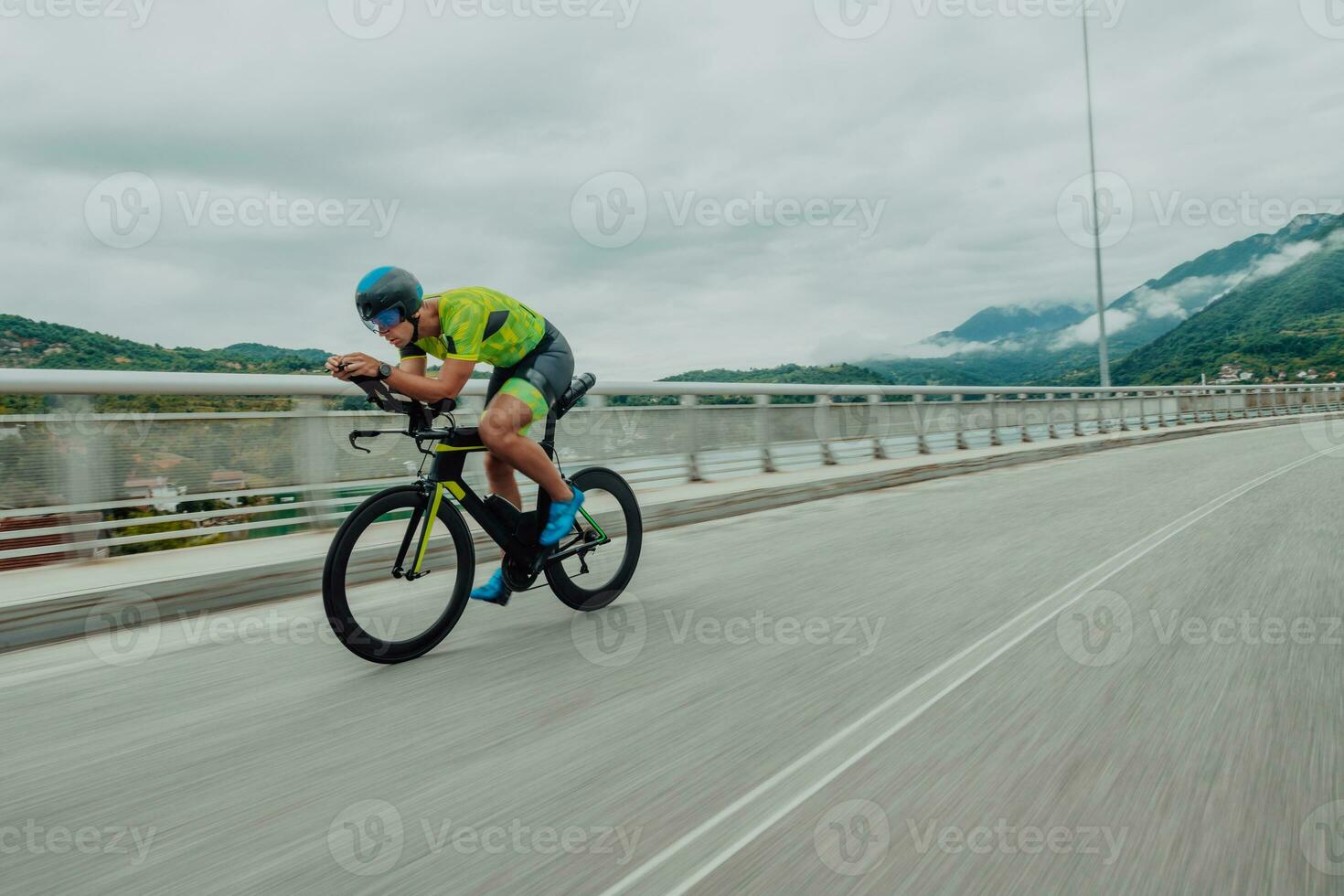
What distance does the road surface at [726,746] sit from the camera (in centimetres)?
259

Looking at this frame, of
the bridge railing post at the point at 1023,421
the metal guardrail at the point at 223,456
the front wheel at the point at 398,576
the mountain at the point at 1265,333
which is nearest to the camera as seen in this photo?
the front wheel at the point at 398,576

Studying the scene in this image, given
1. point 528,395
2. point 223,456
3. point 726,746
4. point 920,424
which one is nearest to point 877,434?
point 920,424

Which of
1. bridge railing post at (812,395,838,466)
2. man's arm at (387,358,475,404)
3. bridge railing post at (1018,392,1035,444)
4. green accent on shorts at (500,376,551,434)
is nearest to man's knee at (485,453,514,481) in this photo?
green accent on shorts at (500,376,551,434)

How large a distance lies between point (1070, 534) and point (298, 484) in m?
6.60

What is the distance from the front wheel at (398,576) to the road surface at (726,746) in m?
0.15

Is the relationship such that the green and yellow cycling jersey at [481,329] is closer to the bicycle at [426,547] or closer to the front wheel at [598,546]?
the bicycle at [426,547]

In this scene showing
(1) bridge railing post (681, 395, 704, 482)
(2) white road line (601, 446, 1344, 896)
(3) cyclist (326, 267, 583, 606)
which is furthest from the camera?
(1) bridge railing post (681, 395, 704, 482)

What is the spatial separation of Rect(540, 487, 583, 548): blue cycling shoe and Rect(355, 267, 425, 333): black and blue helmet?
1.32m

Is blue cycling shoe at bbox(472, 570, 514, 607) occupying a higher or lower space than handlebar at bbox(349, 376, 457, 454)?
lower

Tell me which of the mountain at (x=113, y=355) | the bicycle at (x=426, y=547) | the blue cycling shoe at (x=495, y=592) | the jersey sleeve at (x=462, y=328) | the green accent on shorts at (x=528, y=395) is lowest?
the blue cycling shoe at (x=495, y=592)

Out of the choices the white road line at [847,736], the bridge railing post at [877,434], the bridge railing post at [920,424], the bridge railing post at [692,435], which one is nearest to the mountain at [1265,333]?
the bridge railing post at [920,424]

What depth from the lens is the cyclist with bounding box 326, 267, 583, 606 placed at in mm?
4520

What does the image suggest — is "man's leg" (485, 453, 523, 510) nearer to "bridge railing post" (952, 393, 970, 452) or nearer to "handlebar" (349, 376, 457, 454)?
"handlebar" (349, 376, 457, 454)

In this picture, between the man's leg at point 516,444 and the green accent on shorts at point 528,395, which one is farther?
the green accent on shorts at point 528,395
